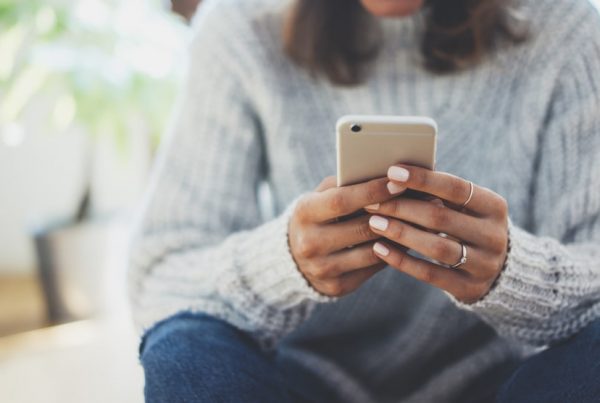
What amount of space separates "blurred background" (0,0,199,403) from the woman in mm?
457

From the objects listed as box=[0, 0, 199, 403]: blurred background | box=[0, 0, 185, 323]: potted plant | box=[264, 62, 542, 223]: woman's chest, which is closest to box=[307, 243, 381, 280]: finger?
box=[264, 62, 542, 223]: woman's chest

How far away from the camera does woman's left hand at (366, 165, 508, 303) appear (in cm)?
51

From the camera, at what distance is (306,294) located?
0.61m

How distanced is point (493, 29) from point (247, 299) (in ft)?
1.50

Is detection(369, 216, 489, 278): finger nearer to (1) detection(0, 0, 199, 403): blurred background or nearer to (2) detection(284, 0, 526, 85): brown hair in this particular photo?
(2) detection(284, 0, 526, 85): brown hair

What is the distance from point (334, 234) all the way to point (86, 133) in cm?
114

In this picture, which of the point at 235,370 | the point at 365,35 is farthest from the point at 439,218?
the point at 365,35

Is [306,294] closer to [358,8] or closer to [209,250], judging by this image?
[209,250]

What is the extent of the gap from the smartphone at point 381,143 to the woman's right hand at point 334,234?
0.06ft

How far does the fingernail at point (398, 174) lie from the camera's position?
0.50 meters

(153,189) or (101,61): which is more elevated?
(101,61)

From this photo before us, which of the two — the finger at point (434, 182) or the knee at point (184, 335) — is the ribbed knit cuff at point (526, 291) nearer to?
the finger at point (434, 182)

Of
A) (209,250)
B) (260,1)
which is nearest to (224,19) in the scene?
(260,1)

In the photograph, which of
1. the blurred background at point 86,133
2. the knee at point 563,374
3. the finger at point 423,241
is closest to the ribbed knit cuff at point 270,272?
the finger at point 423,241
